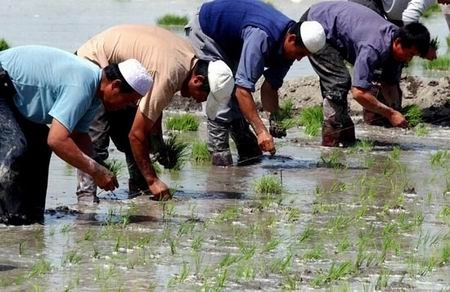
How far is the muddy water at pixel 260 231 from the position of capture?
634cm

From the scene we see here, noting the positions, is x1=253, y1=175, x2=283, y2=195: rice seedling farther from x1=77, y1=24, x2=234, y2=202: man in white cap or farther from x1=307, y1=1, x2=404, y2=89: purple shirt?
x1=307, y1=1, x2=404, y2=89: purple shirt

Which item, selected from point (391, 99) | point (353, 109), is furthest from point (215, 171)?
point (353, 109)

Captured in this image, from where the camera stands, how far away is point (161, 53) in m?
8.23

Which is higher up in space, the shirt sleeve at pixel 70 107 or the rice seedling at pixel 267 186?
the shirt sleeve at pixel 70 107

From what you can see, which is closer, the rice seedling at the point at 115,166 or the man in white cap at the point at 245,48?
the rice seedling at the point at 115,166

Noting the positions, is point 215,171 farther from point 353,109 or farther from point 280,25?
point 353,109

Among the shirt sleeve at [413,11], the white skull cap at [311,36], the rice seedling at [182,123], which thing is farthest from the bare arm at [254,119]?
the shirt sleeve at [413,11]

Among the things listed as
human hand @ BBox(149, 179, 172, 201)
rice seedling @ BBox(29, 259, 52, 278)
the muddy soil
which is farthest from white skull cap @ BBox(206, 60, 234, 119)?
the muddy soil

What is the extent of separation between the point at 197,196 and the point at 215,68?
3.47ft

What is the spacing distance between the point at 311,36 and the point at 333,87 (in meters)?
1.79

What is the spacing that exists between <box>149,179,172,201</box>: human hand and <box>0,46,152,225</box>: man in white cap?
77 cm

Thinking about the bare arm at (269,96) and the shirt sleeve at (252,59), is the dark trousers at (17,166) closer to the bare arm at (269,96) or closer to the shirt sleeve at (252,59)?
the shirt sleeve at (252,59)

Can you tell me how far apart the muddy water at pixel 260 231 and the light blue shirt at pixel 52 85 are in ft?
2.13

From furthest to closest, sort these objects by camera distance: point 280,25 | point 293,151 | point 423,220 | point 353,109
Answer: point 353,109 → point 293,151 → point 280,25 → point 423,220
